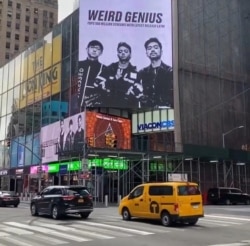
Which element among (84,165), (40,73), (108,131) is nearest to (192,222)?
(84,165)

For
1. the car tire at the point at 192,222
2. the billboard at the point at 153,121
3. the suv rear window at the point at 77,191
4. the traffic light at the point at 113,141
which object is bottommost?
the car tire at the point at 192,222

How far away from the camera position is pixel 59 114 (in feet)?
174

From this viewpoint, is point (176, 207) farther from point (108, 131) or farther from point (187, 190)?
point (108, 131)

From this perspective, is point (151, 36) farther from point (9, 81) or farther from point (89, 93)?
point (9, 81)

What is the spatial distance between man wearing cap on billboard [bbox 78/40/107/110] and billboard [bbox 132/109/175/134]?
15.8 ft

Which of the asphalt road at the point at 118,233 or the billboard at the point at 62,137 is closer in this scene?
the asphalt road at the point at 118,233

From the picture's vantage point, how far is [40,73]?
59.1m

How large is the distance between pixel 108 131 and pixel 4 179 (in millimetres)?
25316

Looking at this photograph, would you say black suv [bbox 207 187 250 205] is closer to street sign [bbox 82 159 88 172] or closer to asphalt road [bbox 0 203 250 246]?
street sign [bbox 82 159 88 172]

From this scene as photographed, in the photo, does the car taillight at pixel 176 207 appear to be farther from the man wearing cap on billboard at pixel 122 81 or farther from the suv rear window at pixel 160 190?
the man wearing cap on billboard at pixel 122 81

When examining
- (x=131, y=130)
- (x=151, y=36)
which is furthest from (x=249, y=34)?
(x=131, y=130)

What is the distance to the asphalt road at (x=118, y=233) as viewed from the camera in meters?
13.8

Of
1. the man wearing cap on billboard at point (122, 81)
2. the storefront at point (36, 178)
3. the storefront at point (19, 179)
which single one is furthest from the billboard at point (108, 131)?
the storefront at point (19, 179)

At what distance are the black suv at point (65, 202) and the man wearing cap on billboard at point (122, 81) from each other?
26.4 metres
